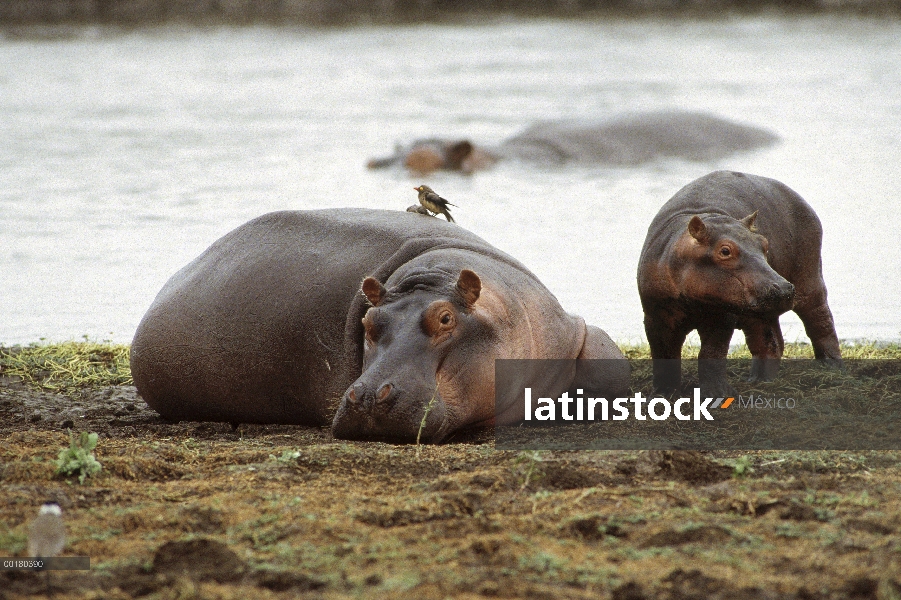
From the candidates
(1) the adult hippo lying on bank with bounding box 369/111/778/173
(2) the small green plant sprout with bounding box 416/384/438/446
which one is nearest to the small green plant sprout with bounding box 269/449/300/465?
(2) the small green plant sprout with bounding box 416/384/438/446

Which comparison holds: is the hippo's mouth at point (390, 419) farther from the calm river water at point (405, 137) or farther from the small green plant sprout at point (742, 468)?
the calm river water at point (405, 137)

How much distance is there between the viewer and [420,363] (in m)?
4.13

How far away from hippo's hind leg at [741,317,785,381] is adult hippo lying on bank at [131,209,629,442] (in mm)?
614

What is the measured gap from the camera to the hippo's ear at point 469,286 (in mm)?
4254

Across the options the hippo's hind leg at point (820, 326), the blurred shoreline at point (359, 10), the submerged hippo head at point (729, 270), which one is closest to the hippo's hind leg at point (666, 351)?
the submerged hippo head at point (729, 270)

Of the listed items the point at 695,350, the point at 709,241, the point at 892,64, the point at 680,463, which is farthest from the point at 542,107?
the point at 680,463

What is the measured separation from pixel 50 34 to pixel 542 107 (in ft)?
46.2

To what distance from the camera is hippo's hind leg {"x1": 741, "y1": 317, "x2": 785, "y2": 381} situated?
5305mm

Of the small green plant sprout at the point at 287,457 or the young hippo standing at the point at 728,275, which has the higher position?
the young hippo standing at the point at 728,275

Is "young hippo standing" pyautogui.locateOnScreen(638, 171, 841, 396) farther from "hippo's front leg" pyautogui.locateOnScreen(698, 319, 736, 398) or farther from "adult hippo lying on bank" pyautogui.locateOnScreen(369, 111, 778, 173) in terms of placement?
"adult hippo lying on bank" pyautogui.locateOnScreen(369, 111, 778, 173)

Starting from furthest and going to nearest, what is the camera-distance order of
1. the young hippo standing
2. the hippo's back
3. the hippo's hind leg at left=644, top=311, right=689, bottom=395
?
the hippo's hind leg at left=644, top=311, right=689, bottom=395, the young hippo standing, the hippo's back

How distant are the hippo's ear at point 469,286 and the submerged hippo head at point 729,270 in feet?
3.50

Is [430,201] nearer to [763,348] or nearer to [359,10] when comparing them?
[763,348]

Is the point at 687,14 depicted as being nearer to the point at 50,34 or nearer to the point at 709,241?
the point at 50,34
